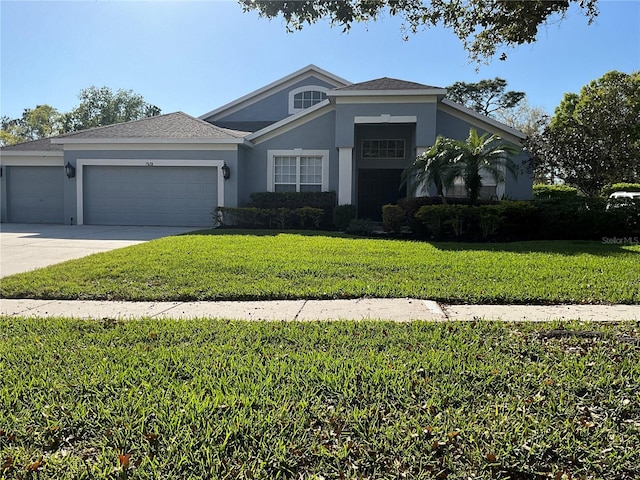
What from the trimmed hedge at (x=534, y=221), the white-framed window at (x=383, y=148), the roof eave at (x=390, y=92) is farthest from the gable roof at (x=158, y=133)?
the trimmed hedge at (x=534, y=221)

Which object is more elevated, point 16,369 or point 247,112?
point 247,112

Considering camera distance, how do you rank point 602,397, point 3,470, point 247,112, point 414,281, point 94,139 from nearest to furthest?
point 3,470, point 602,397, point 414,281, point 94,139, point 247,112

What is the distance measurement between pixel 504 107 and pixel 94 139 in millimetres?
36326

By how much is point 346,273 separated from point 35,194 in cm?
1680

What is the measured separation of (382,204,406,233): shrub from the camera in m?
13.5

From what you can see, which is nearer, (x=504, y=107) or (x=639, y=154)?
(x=639, y=154)

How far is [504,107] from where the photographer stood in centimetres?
4131

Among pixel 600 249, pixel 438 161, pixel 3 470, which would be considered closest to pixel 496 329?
pixel 3 470

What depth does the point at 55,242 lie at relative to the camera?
12125 millimetres

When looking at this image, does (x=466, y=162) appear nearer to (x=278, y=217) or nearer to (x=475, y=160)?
(x=475, y=160)

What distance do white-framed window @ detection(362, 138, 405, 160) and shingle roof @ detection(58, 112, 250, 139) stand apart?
16.2 feet

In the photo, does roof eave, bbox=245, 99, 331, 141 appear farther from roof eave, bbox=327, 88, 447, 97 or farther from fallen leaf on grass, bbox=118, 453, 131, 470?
fallen leaf on grass, bbox=118, 453, 131, 470

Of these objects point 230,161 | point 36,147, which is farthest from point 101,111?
point 230,161

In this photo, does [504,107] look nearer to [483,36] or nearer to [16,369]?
[483,36]
